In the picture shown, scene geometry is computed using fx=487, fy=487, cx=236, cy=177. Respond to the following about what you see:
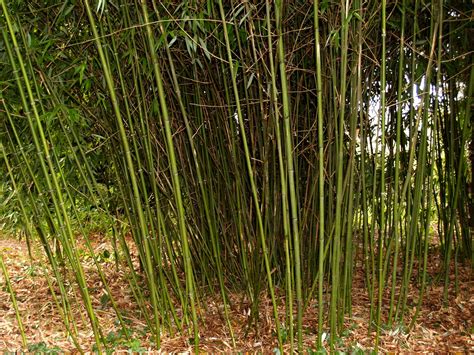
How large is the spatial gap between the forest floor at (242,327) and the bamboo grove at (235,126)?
0.08 metres

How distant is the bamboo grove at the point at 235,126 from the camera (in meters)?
1.98

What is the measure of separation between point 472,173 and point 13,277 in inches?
131

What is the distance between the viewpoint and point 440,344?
227cm

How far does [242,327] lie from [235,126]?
979 mm

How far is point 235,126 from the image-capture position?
2395 millimetres

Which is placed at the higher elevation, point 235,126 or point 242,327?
point 235,126

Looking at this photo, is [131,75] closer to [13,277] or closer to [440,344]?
[440,344]

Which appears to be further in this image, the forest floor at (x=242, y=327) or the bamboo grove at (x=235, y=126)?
the forest floor at (x=242, y=327)

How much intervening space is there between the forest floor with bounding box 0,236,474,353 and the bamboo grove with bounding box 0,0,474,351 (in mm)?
77

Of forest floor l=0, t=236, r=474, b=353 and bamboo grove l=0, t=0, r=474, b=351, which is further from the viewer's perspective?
forest floor l=0, t=236, r=474, b=353

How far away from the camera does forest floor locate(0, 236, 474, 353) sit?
2.21 metres

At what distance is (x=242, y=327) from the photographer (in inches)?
93.0

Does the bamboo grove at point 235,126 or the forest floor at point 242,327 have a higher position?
the bamboo grove at point 235,126

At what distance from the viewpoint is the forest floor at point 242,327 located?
221 centimetres
